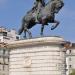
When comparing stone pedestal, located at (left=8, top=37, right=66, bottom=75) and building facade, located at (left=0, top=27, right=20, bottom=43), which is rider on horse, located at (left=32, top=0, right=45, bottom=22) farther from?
building facade, located at (left=0, top=27, right=20, bottom=43)

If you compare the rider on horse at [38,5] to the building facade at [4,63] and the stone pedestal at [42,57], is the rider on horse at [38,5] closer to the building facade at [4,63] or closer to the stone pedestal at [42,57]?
the stone pedestal at [42,57]

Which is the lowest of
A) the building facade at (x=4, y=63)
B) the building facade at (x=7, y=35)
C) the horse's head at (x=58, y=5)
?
the building facade at (x=4, y=63)

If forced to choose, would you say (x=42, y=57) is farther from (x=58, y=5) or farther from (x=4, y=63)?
(x=4, y=63)

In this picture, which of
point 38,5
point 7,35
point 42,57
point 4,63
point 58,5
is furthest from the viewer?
point 7,35

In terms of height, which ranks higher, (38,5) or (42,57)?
(38,5)

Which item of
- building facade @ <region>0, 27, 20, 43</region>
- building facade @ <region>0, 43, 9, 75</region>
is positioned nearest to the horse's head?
building facade @ <region>0, 43, 9, 75</region>

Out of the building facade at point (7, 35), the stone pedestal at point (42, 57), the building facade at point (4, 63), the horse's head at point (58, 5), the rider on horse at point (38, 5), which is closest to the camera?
the stone pedestal at point (42, 57)

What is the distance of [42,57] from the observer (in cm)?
2959

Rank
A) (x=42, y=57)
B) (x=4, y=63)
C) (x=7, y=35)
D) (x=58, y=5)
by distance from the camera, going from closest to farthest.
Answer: (x=42, y=57), (x=58, y=5), (x=4, y=63), (x=7, y=35)

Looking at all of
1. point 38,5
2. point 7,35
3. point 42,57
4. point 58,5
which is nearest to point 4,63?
point 7,35

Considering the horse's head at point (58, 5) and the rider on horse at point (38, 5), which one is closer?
the horse's head at point (58, 5)

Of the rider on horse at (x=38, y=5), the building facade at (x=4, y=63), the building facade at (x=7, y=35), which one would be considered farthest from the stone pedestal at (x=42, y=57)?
the building facade at (x=7, y=35)

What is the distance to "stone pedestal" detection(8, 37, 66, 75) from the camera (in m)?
29.4

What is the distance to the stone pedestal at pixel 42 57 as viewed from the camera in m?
29.4
